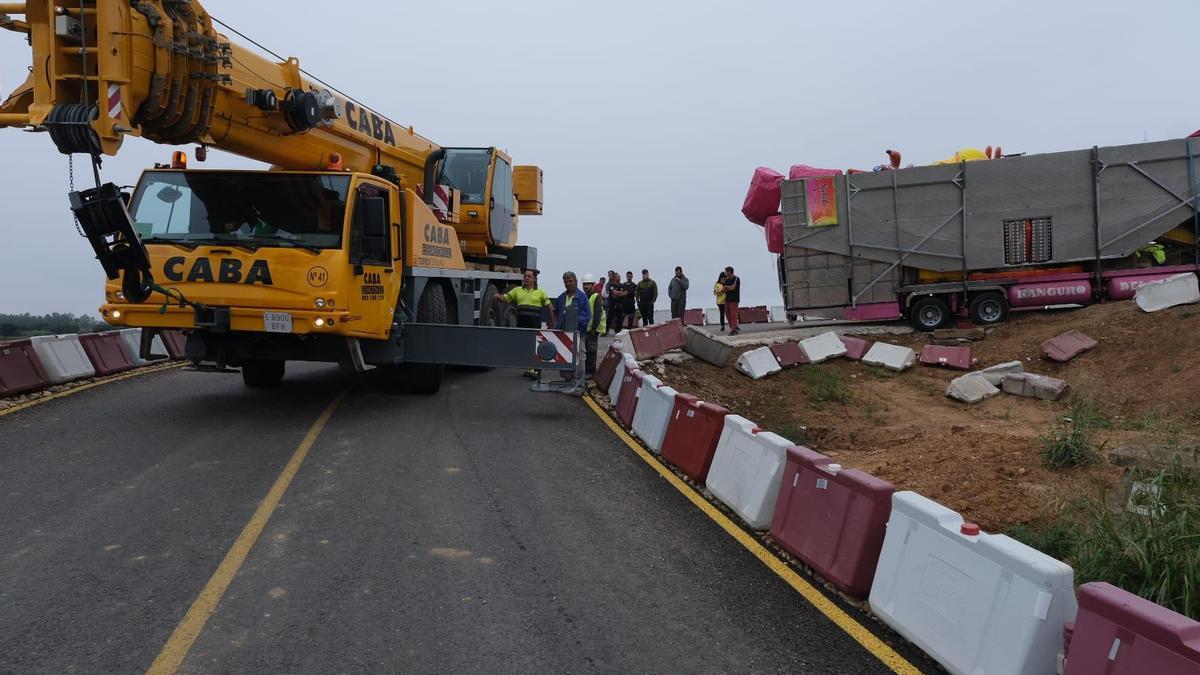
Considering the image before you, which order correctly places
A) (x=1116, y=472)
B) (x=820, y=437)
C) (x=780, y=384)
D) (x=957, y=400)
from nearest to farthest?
(x=1116, y=472) < (x=820, y=437) < (x=957, y=400) < (x=780, y=384)

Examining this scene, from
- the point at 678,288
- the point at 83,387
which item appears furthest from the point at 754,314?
the point at 83,387

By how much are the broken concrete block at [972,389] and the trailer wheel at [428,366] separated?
8181 millimetres

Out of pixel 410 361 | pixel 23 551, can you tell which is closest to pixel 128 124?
pixel 23 551

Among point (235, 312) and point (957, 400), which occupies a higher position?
point (235, 312)

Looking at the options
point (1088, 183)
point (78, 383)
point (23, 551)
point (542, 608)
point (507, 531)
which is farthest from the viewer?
point (1088, 183)

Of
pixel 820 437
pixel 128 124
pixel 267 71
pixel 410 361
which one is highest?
pixel 267 71

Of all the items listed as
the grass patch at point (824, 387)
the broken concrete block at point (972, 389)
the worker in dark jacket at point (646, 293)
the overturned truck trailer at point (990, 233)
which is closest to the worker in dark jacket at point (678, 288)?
the worker in dark jacket at point (646, 293)

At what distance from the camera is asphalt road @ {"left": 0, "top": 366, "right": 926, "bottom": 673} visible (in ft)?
13.0

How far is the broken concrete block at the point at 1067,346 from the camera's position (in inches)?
577

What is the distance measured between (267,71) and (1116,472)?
358 inches

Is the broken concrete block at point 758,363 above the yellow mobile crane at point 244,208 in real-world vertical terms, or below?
below

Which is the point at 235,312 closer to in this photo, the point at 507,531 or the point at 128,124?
the point at 128,124

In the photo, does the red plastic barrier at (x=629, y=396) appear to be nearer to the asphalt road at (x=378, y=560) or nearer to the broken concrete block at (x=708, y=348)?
the asphalt road at (x=378, y=560)

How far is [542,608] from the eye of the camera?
4469 mm
